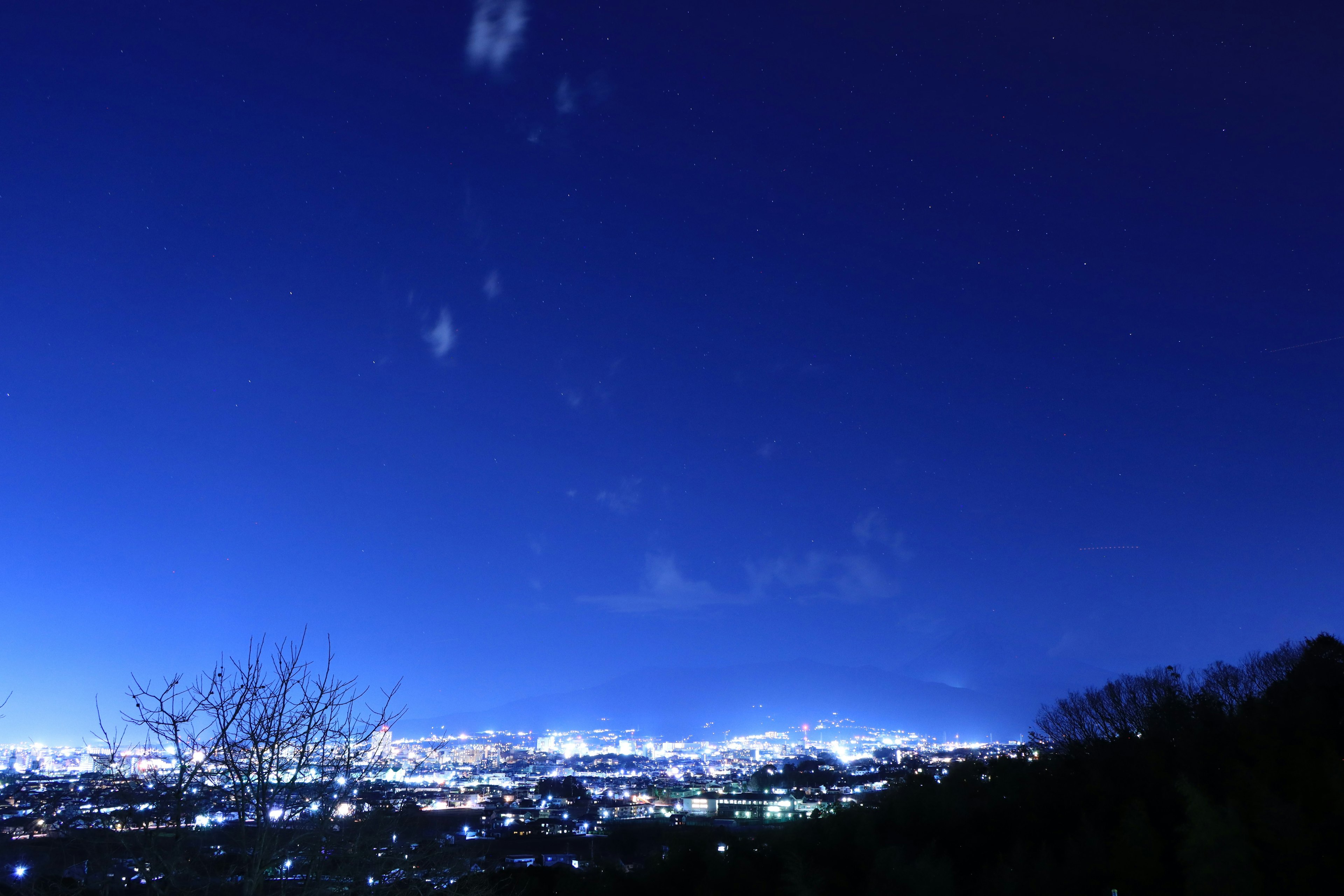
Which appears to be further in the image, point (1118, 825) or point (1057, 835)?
point (1057, 835)

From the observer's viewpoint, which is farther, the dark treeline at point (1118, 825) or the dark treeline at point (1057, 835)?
the dark treeline at point (1118, 825)

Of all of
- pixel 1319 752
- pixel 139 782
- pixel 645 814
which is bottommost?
pixel 645 814

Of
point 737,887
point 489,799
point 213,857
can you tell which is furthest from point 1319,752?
point 489,799

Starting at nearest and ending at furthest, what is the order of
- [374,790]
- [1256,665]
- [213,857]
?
[213,857] < [374,790] < [1256,665]

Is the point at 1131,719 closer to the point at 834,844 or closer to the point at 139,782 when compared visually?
the point at 834,844

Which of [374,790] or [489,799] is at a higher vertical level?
[374,790]

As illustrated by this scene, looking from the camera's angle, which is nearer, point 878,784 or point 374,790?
point 374,790

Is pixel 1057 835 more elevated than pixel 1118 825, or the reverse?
pixel 1118 825

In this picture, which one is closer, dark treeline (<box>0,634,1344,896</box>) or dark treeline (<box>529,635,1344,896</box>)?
dark treeline (<box>0,634,1344,896</box>)
